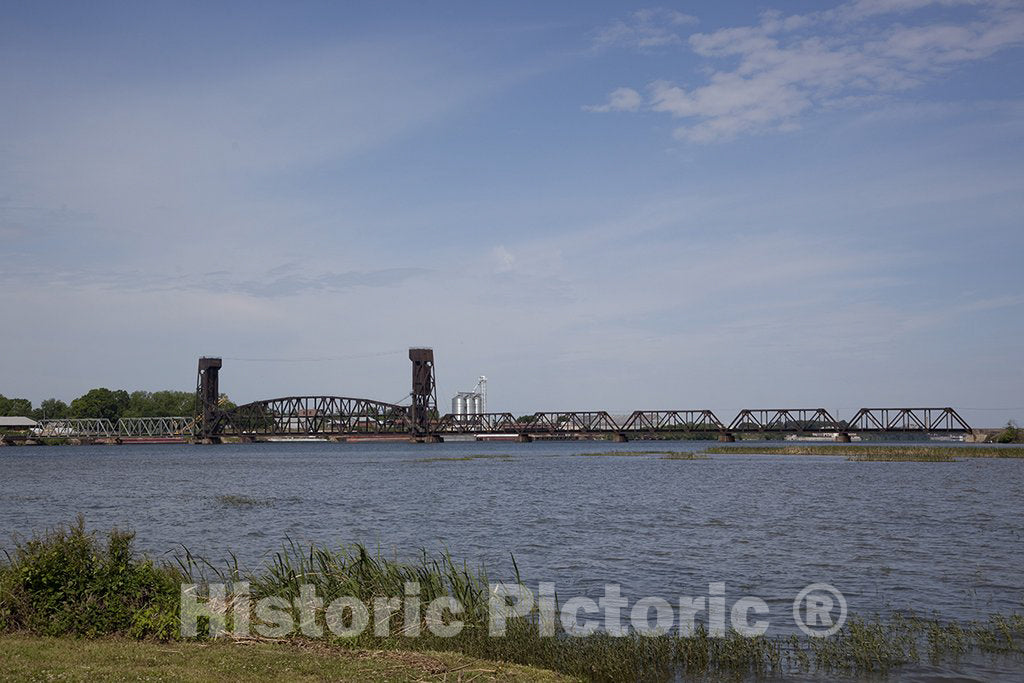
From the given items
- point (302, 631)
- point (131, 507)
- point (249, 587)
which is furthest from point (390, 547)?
point (131, 507)

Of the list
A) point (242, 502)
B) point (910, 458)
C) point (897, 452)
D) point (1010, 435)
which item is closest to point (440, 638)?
point (242, 502)

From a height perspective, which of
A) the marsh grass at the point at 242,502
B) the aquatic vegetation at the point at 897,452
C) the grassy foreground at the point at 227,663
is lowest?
the aquatic vegetation at the point at 897,452

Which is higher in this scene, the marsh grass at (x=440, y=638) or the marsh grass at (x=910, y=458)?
the marsh grass at (x=440, y=638)

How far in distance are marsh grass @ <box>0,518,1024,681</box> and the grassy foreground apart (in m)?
0.75

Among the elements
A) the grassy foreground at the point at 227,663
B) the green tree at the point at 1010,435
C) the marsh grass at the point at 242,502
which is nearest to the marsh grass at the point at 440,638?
the grassy foreground at the point at 227,663

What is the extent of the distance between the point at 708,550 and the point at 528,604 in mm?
12908

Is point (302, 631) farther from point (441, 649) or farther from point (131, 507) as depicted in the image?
point (131, 507)

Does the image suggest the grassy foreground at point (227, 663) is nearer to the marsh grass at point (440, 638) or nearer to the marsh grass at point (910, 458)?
the marsh grass at point (440, 638)

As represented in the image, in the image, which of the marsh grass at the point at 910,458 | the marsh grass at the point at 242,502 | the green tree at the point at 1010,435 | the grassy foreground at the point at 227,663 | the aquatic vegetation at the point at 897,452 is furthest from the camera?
the green tree at the point at 1010,435

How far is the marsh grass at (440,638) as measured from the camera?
1554cm

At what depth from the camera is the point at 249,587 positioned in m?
18.2

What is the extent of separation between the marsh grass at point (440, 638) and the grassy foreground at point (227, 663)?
75cm

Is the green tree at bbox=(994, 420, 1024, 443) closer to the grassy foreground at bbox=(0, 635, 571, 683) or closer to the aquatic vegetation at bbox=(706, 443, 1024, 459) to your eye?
the aquatic vegetation at bbox=(706, 443, 1024, 459)

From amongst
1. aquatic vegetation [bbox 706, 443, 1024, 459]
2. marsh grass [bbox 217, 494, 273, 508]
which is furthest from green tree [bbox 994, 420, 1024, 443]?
marsh grass [bbox 217, 494, 273, 508]
